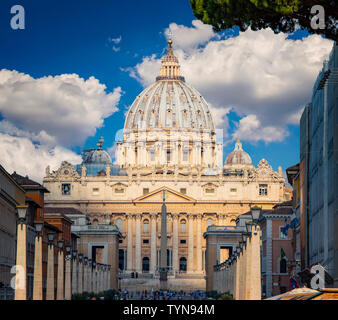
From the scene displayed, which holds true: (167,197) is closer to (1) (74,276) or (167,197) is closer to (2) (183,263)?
(2) (183,263)

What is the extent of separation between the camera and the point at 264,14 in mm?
21859

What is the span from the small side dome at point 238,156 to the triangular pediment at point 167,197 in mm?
33550

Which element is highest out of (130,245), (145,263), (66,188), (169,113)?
(169,113)

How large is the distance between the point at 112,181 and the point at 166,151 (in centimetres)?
3017

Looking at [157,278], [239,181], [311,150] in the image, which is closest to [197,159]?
[239,181]

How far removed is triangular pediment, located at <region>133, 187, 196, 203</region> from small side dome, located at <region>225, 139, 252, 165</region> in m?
33.5

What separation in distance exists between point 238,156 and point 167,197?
1406 inches

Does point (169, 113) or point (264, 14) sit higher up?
point (169, 113)

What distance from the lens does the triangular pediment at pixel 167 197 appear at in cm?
15225

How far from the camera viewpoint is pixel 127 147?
7352 inches

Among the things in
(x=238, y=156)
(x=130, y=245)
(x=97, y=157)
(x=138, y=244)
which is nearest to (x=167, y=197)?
(x=138, y=244)

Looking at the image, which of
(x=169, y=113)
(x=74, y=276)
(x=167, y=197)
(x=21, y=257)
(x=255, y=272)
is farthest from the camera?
(x=169, y=113)

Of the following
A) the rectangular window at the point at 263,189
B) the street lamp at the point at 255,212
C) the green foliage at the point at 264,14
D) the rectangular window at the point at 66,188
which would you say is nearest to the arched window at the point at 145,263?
the rectangular window at the point at 66,188
